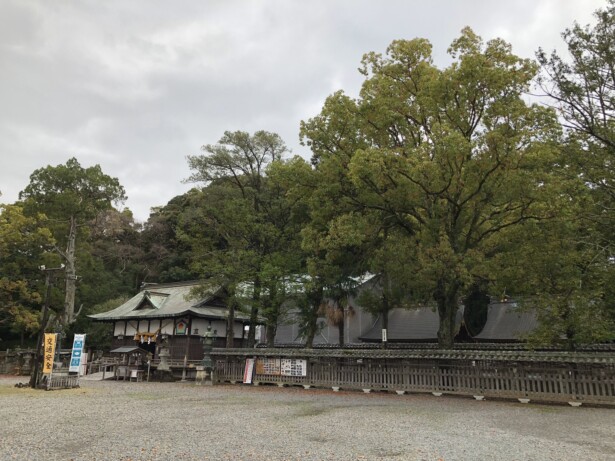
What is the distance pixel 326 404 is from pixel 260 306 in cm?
929

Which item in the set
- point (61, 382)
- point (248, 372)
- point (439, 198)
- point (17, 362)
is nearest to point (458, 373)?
point (439, 198)

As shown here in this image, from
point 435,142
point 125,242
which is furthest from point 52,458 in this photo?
point 125,242

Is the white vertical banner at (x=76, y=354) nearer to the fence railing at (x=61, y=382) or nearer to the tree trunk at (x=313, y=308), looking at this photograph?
the fence railing at (x=61, y=382)

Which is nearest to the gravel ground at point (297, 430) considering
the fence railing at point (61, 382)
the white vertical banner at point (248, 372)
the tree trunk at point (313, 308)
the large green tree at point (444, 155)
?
the fence railing at point (61, 382)

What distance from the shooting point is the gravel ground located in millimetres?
5930

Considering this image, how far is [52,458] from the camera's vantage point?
5.57 m

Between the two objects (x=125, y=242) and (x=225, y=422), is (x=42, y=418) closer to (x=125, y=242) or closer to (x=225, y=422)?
(x=225, y=422)

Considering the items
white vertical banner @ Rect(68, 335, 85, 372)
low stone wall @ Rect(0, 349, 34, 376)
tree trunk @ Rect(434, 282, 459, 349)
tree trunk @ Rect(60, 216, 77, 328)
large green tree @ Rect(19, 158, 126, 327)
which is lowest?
low stone wall @ Rect(0, 349, 34, 376)

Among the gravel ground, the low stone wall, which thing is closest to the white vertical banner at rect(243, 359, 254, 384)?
the gravel ground

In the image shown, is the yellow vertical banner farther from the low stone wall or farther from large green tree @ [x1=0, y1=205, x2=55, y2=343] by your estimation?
large green tree @ [x1=0, y1=205, x2=55, y2=343]

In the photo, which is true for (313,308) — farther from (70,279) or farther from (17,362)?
(17,362)

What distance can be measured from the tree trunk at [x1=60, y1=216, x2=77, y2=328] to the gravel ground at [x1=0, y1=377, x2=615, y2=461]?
18.4 meters

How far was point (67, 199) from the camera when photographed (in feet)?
101

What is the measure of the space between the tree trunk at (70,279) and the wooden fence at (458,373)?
15637 mm
